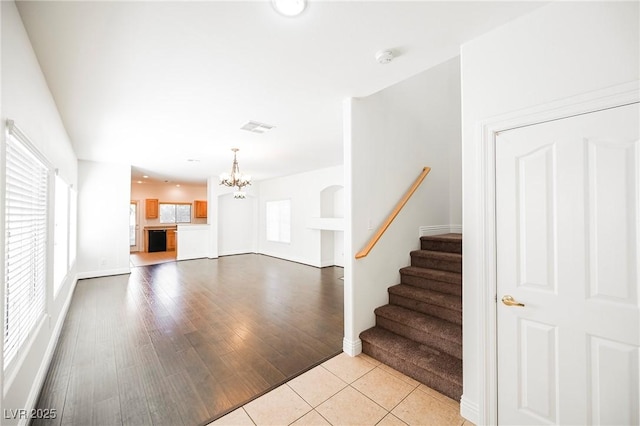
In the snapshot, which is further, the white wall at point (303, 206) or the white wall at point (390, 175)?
the white wall at point (303, 206)

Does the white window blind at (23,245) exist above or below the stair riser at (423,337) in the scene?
above

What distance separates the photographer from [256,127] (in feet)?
11.7

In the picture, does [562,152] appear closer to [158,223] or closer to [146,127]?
[146,127]

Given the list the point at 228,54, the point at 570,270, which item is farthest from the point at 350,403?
the point at 228,54

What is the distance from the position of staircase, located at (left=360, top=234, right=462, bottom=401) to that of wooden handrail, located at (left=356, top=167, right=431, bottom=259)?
643 millimetres

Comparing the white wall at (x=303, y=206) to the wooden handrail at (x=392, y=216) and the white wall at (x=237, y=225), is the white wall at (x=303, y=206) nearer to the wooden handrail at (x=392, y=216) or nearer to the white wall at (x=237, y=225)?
the white wall at (x=237, y=225)

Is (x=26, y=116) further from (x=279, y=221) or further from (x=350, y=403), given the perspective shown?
(x=279, y=221)

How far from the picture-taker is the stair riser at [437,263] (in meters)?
2.84

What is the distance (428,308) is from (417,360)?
1.92ft

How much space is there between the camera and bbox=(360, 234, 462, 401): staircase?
2.13 metres

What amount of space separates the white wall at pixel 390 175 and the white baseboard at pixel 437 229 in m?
0.09

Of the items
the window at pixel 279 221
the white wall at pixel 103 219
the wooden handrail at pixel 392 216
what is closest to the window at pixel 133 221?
the white wall at pixel 103 219

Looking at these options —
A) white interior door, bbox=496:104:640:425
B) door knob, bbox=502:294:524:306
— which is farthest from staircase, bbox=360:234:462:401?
door knob, bbox=502:294:524:306

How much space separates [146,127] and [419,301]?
415 cm
